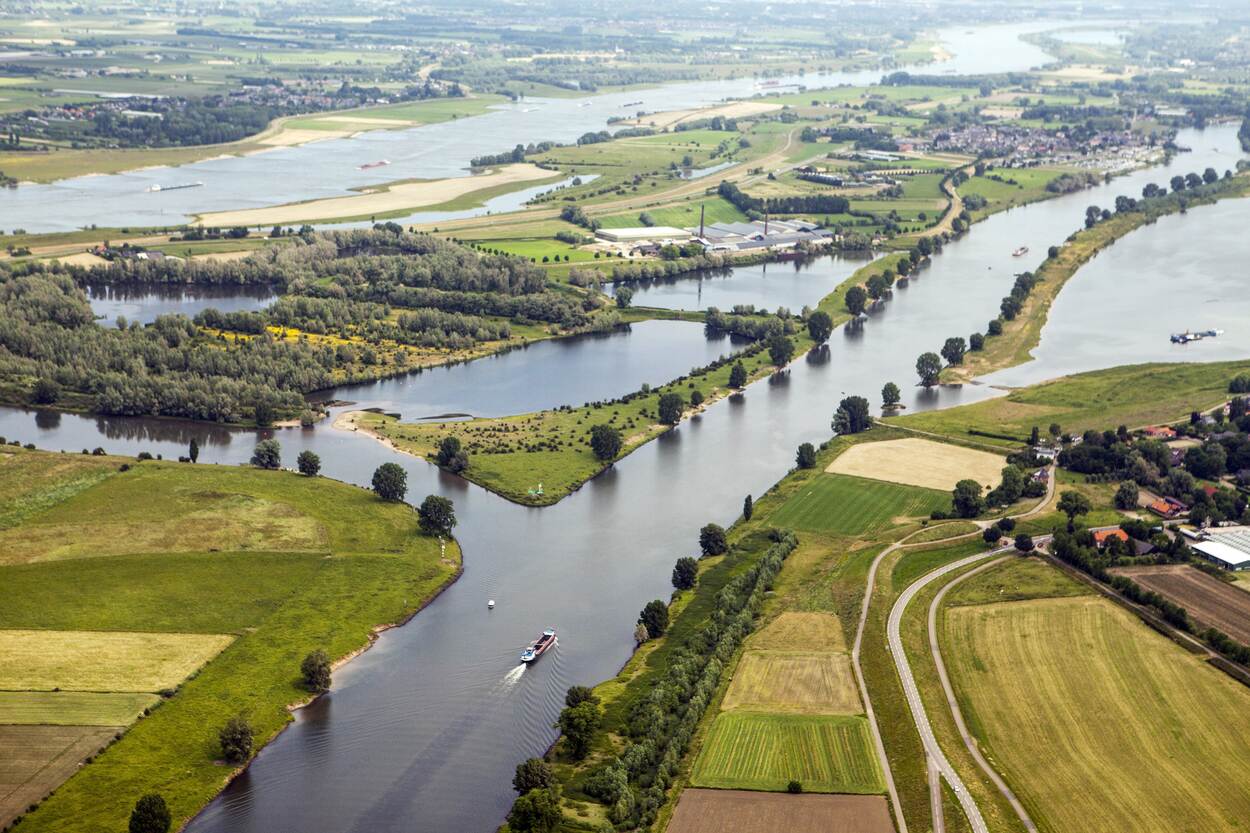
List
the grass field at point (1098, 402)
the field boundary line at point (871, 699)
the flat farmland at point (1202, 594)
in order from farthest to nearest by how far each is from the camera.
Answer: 1. the grass field at point (1098, 402)
2. the flat farmland at point (1202, 594)
3. the field boundary line at point (871, 699)

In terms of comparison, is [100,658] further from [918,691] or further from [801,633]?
[918,691]

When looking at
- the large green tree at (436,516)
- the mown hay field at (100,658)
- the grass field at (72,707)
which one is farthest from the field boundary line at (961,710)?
the grass field at (72,707)

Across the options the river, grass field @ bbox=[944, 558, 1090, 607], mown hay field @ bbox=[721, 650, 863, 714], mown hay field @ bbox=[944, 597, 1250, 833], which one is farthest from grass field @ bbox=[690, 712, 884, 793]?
the river

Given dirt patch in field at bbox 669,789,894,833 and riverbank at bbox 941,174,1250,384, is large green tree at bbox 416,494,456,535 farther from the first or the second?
riverbank at bbox 941,174,1250,384

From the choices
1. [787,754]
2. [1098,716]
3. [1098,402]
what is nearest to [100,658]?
[787,754]

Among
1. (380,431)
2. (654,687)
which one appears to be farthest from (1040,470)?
(380,431)

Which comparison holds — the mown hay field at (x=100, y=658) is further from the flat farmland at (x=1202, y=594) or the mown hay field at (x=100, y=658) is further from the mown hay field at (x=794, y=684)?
the flat farmland at (x=1202, y=594)

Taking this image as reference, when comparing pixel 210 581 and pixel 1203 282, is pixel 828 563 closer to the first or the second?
pixel 210 581
